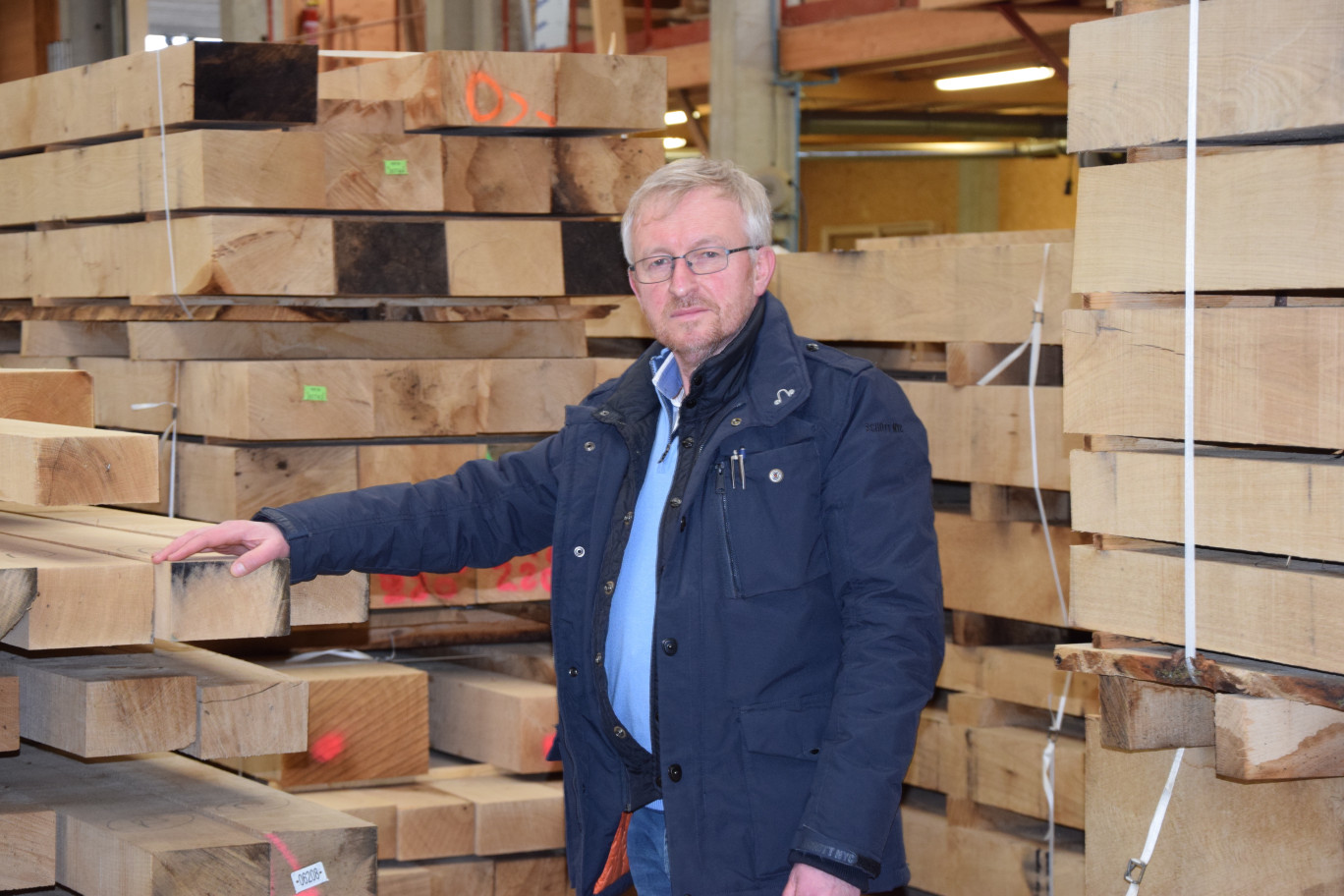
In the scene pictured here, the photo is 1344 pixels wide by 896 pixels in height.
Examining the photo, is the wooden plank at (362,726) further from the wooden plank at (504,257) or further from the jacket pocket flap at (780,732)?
the jacket pocket flap at (780,732)

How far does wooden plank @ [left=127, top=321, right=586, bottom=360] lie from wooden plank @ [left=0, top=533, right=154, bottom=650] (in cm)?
233

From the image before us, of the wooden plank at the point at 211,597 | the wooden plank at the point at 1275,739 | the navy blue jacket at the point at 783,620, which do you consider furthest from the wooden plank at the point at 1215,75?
the wooden plank at the point at 211,597

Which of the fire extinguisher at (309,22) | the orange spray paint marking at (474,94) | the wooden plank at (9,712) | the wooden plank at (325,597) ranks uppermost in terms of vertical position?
the fire extinguisher at (309,22)

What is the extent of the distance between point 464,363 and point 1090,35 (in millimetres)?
2288

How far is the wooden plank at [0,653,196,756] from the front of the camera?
8.64 feet

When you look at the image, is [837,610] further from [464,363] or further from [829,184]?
[829,184]

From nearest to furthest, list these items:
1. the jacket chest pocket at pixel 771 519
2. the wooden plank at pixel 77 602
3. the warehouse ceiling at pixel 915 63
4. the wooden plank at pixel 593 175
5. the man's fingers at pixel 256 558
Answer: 1. the wooden plank at pixel 77 602
2. the man's fingers at pixel 256 558
3. the jacket chest pocket at pixel 771 519
4. the wooden plank at pixel 593 175
5. the warehouse ceiling at pixel 915 63

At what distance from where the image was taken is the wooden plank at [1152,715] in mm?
2865

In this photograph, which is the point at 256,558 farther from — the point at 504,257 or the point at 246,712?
the point at 504,257

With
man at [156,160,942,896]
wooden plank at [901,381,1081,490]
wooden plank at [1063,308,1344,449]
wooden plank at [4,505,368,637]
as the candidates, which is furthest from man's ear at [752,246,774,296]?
wooden plank at [901,381,1081,490]

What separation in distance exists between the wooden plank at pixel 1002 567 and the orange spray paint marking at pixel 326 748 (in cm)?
165

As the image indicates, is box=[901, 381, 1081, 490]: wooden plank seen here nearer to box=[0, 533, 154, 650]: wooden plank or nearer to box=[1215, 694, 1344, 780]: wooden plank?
box=[1215, 694, 1344, 780]: wooden plank

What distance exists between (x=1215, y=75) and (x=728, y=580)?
1110 mm

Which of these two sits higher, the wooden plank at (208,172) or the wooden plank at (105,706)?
the wooden plank at (208,172)
